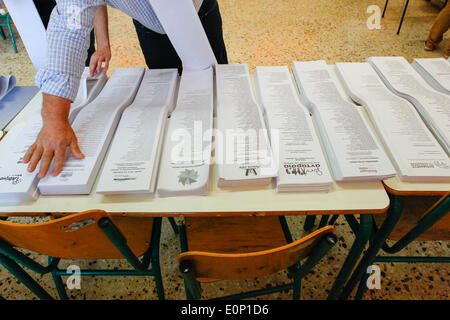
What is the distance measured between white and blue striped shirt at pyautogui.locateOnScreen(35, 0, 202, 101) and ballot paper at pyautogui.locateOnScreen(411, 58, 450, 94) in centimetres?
146

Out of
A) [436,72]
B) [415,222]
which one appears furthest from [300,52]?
[415,222]

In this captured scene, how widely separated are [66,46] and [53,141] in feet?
1.18

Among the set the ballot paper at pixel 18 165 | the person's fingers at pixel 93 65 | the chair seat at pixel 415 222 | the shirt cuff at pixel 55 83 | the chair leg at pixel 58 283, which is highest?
the shirt cuff at pixel 55 83

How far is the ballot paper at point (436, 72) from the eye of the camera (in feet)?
3.84

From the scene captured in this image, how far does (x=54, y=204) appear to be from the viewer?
826mm

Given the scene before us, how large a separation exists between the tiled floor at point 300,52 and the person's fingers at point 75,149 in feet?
2.74

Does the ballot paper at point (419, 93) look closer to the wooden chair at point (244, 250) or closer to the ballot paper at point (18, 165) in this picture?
the wooden chair at point (244, 250)

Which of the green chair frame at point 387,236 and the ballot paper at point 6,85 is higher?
the ballot paper at point 6,85

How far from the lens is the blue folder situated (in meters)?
1.15

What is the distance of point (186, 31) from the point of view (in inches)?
46.1

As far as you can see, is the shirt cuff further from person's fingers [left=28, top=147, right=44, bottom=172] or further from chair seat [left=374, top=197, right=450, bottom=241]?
chair seat [left=374, top=197, right=450, bottom=241]

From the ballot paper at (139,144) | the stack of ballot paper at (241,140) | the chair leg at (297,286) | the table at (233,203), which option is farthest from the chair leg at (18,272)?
the chair leg at (297,286)

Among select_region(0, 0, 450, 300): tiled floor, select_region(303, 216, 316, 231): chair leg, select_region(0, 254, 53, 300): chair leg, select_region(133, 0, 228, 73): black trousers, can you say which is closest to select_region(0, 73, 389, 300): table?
select_region(0, 254, 53, 300): chair leg
